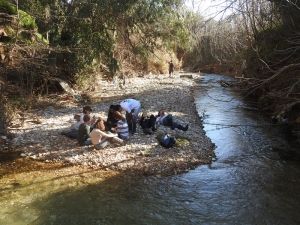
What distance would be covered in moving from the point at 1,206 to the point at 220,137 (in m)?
6.96

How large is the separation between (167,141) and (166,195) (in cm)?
236

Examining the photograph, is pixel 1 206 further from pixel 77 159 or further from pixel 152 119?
pixel 152 119

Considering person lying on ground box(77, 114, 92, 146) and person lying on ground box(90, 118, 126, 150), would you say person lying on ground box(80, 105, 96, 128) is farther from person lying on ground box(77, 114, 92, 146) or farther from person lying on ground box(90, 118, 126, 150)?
person lying on ground box(90, 118, 126, 150)

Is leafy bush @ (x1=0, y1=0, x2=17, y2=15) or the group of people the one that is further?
leafy bush @ (x1=0, y1=0, x2=17, y2=15)

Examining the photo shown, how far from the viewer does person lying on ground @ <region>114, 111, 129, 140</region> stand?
299 inches

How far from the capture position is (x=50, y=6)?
37.2 feet

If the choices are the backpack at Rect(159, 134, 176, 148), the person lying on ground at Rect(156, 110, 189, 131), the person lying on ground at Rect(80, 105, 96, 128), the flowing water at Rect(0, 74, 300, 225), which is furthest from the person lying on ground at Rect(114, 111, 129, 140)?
the person lying on ground at Rect(156, 110, 189, 131)

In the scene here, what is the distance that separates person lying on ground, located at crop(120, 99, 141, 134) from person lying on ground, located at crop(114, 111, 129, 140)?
1.03 ft

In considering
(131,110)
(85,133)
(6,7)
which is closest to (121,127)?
(131,110)

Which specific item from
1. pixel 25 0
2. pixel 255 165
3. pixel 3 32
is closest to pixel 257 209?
pixel 255 165

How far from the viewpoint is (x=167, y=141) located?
7.74m

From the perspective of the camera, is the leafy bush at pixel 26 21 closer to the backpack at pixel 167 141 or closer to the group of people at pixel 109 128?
the group of people at pixel 109 128

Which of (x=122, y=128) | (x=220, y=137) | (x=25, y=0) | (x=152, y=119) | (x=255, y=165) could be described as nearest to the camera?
(x=255, y=165)

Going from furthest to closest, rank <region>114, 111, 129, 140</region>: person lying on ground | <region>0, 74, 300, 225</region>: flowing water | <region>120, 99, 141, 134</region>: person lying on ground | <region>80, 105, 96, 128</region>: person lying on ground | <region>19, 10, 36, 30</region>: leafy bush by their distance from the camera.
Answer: <region>19, 10, 36, 30</region>: leafy bush < <region>120, 99, 141, 134</region>: person lying on ground < <region>114, 111, 129, 140</region>: person lying on ground < <region>80, 105, 96, 128</region>: person lying on ground < <region>0, 74, 300, 225</region>: flowing water
